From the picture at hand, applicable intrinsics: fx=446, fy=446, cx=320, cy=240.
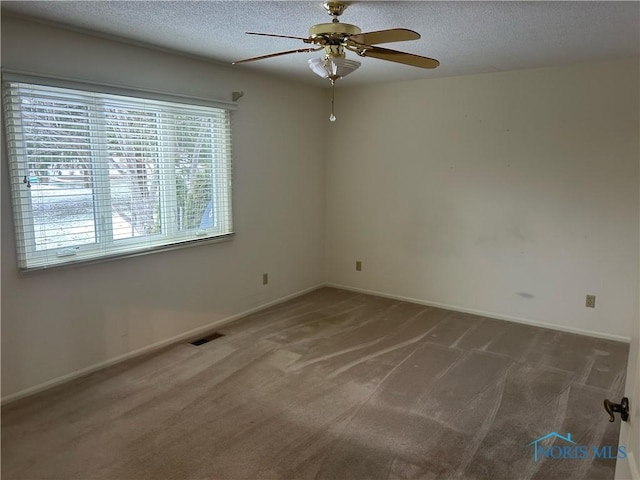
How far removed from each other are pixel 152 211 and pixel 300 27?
1734 mm

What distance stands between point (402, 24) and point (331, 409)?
7.55 feet

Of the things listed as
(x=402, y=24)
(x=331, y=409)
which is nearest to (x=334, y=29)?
(x=402, y=24)

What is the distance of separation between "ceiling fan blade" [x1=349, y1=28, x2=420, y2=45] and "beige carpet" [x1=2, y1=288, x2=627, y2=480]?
2.00m

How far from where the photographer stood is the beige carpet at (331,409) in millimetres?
2160

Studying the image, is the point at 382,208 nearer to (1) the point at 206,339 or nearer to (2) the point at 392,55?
(1) the point at 206,339

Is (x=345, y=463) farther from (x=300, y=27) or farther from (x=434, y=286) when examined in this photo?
(x=434, y=286)

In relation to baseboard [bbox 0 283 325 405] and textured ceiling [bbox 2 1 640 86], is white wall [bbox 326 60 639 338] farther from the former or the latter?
baseboard [bbox 0 283 325 405]

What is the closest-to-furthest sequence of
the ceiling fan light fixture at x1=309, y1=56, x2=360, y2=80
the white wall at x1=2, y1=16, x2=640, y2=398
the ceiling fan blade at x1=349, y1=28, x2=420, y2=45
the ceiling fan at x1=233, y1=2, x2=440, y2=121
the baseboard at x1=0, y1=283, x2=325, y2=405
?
the ceiling fan blade at x1=349, y1=28, x2=420, y2=45
the ceiling fan at x1=233, y1=2, x2=440, y2=121
the ceiling fan light fixture at x1=309, y1=56, x2=360, y2=80
the baseboard at x1=0, y1=283, x2=325, y2=405
the white wall at x1=2, y1=16, x2=640, y2=398

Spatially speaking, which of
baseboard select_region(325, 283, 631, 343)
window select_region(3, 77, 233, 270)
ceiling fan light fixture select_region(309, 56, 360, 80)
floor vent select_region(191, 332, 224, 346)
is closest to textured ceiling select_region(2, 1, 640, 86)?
ceiling fan light fixture select_region(309, 56, 360, 80)

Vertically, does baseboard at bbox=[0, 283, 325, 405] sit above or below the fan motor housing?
below

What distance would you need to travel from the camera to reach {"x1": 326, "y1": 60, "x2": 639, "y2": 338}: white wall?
11.9 feet

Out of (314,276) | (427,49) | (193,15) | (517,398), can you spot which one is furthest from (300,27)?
(314,276)

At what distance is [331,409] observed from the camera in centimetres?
265

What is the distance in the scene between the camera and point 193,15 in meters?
2.49
